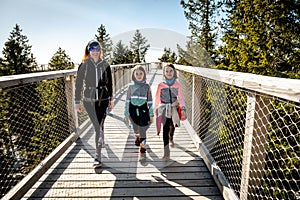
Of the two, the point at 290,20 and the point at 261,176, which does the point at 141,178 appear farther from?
the point at 290,20

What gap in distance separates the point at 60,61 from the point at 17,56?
262 inches

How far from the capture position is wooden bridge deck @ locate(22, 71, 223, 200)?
190cm

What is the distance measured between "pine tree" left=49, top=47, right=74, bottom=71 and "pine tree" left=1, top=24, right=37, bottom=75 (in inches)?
149

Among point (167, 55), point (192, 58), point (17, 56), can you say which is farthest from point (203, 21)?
point (17, 56)

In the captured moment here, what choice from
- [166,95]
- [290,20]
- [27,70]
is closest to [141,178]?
[166,95]

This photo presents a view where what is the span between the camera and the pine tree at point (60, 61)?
113 ft

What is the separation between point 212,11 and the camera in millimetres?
17844

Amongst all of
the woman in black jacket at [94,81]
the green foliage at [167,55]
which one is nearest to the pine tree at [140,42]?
the green foliage at [167,55]

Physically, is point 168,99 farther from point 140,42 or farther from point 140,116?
point 140,42

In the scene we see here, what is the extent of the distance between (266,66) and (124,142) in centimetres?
680

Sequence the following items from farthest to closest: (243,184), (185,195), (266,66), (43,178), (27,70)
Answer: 1. (27,70)
2. (266,66)
3. (43,178)
4. (185,195)
5. (243,184)

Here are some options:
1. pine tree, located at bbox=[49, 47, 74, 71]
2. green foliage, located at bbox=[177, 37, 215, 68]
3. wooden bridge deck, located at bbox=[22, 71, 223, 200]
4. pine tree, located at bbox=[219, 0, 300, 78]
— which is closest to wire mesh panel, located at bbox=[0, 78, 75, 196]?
wooden bridge deck, located at bbox=[22, 71, 223, 200]

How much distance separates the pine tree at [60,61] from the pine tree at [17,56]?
378cm

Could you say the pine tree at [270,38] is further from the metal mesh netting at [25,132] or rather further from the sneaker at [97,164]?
the sneaker at [97,164]
